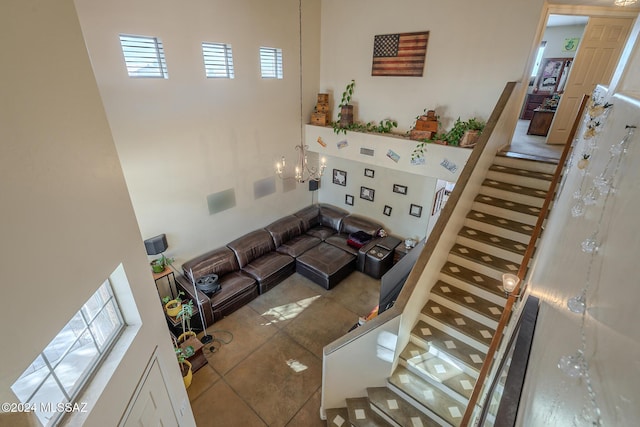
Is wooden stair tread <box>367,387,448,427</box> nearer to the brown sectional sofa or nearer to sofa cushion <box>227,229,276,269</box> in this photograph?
the brown sectional sofa

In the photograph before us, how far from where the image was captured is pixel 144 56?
14.3 ft

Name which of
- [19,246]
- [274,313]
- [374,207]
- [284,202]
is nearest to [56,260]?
[19,246]

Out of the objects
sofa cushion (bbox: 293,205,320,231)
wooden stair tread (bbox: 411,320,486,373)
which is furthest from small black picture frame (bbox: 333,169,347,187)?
wooden stair tread (bbox: 411,320,486,373)

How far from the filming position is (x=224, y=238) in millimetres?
6383

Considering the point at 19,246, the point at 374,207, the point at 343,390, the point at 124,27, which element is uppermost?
the point at 124,27

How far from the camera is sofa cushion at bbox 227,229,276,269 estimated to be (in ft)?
20.7

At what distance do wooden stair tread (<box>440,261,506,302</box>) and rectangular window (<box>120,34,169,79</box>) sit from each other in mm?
5137

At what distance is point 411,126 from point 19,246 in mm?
6232

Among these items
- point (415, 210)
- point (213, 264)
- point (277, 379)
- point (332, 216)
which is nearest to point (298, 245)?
point (332, 216)

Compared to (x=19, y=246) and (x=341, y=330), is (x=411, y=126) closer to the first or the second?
(x=341, y=330)

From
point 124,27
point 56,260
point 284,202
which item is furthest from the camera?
point 284,202

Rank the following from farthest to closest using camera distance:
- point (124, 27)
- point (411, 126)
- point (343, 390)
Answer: point (411, 126) < point (124, 27) < point (343, 390)

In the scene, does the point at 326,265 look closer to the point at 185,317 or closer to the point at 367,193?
the point at 367,193

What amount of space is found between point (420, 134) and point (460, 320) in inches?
137
